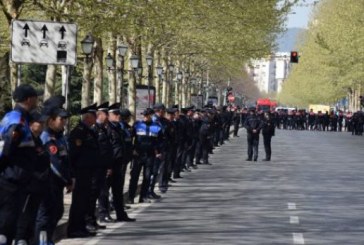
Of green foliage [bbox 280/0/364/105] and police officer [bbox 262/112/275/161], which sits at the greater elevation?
green foliage [bbox 280/0/364/105]

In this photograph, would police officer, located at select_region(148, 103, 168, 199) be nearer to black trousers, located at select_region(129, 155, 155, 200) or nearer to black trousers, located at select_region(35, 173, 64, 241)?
black trousers, located at select_region(129, 155, 155, 200)

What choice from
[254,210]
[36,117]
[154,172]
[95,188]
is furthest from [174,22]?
[36,117]

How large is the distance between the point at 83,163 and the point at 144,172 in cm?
563

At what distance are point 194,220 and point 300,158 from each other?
22819 mm

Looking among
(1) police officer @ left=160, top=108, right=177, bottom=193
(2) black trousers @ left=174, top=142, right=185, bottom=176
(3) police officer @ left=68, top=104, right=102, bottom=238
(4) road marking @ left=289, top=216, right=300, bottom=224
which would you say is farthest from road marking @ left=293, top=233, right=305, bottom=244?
(2) black trousers @ left=174, top=142, right=185, bottom=176

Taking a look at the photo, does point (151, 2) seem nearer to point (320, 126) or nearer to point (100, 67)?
point (100, 67)

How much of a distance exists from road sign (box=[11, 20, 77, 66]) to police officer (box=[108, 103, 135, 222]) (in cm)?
200

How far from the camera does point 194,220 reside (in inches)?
683

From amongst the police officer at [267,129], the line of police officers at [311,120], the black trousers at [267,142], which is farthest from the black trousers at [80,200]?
the line of police officers at [311,120]

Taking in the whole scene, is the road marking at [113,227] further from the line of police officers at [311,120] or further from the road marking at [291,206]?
the line of police officers at [311,120]

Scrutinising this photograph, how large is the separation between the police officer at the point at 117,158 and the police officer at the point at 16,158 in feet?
18.9

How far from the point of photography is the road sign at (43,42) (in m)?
18.2

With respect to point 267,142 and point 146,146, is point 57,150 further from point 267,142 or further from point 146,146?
point 267,142

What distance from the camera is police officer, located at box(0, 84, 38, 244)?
10719mm
